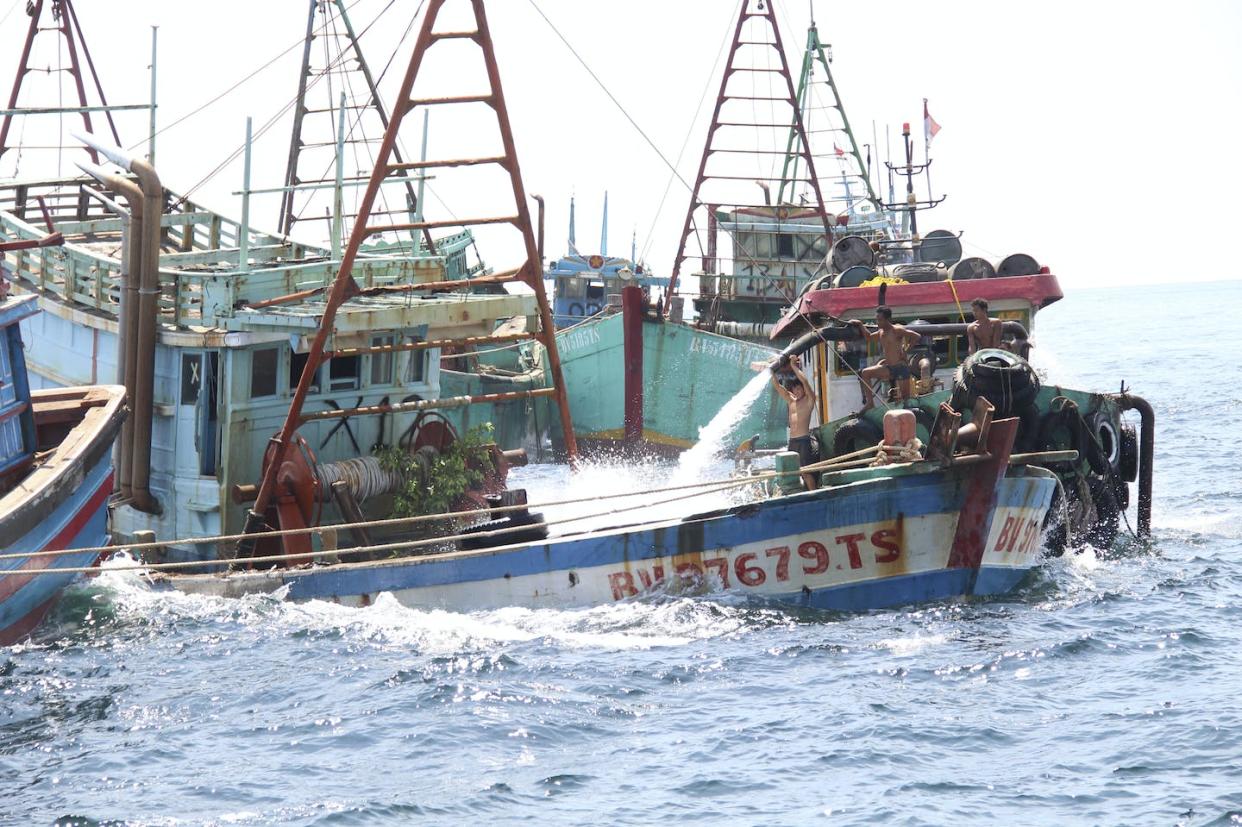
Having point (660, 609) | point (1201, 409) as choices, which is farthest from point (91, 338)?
point (1201, 409)

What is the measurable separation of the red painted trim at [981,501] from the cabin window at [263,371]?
27.7 ft

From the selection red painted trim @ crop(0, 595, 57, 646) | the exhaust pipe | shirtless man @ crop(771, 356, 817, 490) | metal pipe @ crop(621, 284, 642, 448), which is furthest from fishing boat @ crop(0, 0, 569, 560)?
metal pipe @ crop(621, 284, 642, 448)

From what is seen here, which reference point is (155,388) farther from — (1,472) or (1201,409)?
(1201,409)

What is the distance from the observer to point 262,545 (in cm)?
1833

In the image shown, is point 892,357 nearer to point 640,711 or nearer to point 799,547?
point 799,547

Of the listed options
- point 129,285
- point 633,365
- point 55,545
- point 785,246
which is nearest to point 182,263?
point 129,285

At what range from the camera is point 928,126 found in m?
39.2

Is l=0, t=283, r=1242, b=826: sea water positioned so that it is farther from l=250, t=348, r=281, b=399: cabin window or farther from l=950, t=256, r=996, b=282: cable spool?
l=950, t=256, r=996, b=282: cable spool

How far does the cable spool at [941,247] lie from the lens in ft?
72.4

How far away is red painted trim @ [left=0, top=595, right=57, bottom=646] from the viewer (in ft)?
51.5

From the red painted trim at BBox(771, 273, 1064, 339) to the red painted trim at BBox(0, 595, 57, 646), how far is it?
29.3 feet

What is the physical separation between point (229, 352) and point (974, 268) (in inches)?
355

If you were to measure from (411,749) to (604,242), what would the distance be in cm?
5747

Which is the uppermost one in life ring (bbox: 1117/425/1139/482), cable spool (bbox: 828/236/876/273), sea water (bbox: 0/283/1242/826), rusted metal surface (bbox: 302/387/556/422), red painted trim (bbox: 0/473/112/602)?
cable spool (bbox: 828/236/876/273)
